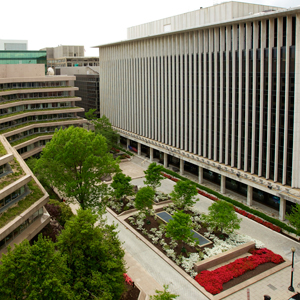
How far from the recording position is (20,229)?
36.6m

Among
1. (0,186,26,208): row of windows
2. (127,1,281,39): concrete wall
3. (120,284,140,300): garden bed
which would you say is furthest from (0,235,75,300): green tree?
(127,1,281,39): concrete wall

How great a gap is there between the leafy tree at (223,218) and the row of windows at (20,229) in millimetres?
20510

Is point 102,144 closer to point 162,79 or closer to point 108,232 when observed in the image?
point 108,232

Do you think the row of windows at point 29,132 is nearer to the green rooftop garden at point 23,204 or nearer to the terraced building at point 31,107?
the terraced building at point 31,107

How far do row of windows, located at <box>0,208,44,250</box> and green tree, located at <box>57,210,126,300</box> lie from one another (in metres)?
5.85

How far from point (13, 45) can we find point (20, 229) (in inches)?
6226

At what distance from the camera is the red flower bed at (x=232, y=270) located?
37.3 meters

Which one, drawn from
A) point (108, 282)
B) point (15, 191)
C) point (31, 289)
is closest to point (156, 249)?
point (108, 282)

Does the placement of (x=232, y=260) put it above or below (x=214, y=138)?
below

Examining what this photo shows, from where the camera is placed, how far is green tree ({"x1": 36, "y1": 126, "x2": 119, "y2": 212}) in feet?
156

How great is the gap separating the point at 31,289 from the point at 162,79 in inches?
2203

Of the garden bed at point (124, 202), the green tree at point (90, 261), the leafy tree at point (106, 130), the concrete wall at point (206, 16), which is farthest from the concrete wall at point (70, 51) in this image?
the green tree at point (90, 261)

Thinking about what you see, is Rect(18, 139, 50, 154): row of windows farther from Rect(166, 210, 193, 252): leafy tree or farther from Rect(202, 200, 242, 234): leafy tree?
Rect(166, 210, 193, 252): leafy tree

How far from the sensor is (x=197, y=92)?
214 feet
